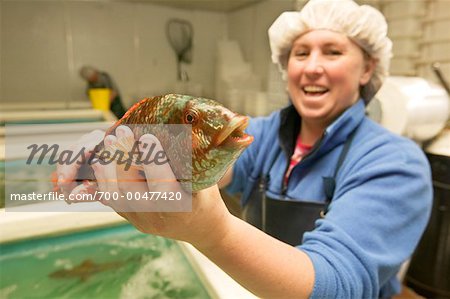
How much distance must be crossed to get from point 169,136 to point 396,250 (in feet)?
1.92

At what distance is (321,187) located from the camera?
2.60 ft

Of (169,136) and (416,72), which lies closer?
(169,136)

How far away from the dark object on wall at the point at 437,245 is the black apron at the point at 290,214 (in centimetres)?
79

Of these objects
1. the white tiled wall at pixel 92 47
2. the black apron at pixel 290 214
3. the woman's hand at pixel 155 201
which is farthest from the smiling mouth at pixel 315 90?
the white tiled wall at pixel 92 47

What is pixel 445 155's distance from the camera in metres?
1.32

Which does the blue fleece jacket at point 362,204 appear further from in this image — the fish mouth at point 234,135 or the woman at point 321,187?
the fish mouth at point 234,135

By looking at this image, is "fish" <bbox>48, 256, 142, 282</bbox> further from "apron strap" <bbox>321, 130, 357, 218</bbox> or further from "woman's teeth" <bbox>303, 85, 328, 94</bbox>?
"woman's teeth" <bbox>303, 85, 328, 94</bbox>

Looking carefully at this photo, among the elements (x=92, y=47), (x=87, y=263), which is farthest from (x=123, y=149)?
(x=92, y=47)

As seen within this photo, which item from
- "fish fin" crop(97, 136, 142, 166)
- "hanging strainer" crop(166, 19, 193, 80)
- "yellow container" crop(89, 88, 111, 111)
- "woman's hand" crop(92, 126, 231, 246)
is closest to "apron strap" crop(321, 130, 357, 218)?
"woman's hand" crop(92, 126, 231, 246)

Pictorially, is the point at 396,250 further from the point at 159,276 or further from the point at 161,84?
the point at 161,84

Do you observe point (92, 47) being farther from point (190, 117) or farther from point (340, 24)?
point (190, 117)

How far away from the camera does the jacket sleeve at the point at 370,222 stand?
1.81ft

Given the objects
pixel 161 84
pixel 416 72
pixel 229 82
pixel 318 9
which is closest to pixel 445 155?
pixel 416 72

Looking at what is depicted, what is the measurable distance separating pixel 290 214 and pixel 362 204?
223 millimetres
